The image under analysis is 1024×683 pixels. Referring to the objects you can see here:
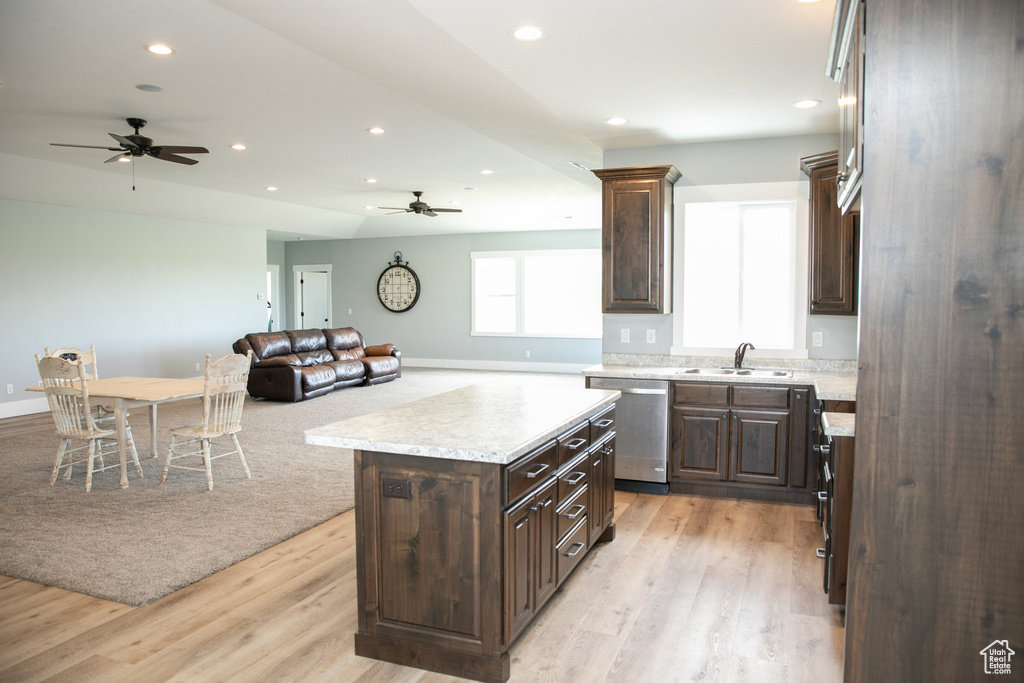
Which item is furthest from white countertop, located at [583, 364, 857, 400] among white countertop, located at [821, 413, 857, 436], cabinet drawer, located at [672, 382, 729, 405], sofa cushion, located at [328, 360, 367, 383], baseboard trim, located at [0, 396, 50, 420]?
baseboard trim, located at [0, 396, 50, 420]

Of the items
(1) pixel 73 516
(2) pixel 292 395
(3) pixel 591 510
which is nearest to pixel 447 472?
(3) pixel 591 510

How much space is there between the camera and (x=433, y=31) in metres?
3.12

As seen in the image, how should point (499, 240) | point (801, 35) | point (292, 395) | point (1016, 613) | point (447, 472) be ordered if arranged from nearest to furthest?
point (1016, 613), point (447, 472), point (801, 35), point (292, 395), point (499, 240)

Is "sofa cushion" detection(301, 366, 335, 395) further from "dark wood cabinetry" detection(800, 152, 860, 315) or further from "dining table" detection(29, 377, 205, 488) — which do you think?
"dark wood cabinetry" detection(800, 152, 860, 315)

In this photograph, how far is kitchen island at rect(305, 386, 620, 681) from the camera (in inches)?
90.7

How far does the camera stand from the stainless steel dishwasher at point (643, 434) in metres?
4.68

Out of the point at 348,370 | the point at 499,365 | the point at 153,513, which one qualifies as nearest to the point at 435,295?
the point at 499,365

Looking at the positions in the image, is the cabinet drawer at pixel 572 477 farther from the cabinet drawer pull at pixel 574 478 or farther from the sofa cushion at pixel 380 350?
the sofa cushion at pixel 380 350

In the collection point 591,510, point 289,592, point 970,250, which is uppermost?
point 970,250

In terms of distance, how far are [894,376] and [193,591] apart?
2944mm

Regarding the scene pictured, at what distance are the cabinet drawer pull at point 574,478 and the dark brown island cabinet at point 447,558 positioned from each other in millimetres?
338

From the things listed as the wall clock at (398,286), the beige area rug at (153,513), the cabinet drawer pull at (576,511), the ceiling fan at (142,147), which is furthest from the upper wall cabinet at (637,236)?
the wall clock at (398,286)

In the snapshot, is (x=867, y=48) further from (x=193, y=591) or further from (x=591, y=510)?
(x=193, y=591)

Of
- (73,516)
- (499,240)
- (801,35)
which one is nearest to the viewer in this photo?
(801,35)
